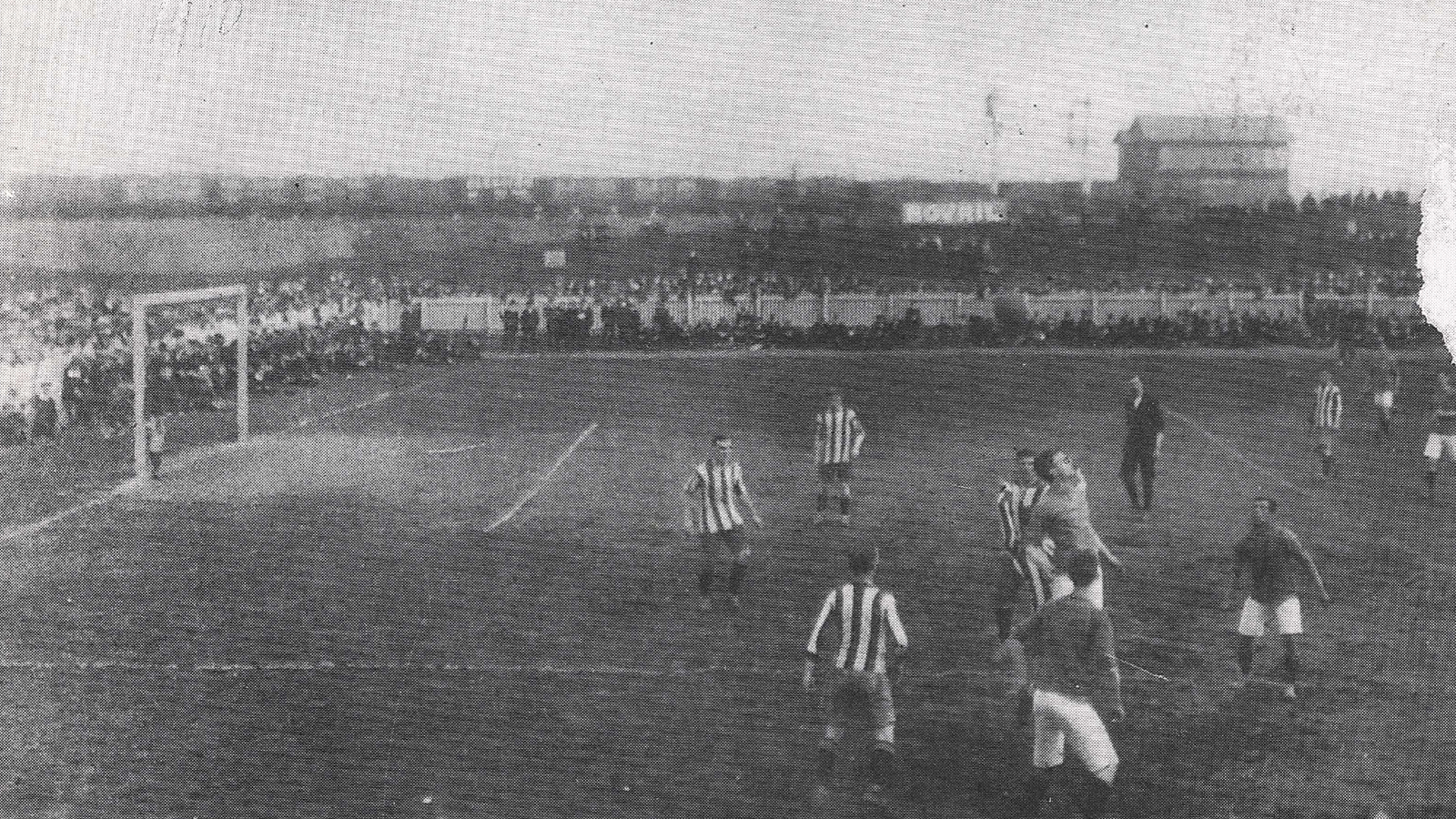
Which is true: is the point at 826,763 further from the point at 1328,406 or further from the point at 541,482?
the point at 1328,406

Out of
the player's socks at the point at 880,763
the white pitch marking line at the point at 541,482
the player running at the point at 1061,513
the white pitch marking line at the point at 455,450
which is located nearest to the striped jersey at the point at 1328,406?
the player running at the point at 1061,513

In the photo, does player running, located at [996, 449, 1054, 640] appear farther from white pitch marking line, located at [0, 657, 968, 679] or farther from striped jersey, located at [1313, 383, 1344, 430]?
striped jersey, located at [1313, 383, 1344, 430]

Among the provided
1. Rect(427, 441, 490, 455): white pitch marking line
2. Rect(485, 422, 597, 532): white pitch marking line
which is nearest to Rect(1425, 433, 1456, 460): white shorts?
Rect(485, 422, 597, 532): white pitch marking line

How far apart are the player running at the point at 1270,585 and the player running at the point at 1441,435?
9636 mm

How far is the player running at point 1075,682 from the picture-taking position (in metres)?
7.50

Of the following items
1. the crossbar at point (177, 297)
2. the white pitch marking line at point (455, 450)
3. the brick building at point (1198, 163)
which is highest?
the brick building at point (1198, 163)

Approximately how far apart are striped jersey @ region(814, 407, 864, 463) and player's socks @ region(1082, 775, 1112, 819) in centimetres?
966

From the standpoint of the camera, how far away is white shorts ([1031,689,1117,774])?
748 cm

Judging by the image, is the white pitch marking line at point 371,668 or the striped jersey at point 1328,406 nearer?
the white pitch marking line at point 371,668

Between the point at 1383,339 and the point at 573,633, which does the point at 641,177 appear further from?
the point at 573,633

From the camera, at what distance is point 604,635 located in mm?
12133

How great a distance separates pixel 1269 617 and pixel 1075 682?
3.72m

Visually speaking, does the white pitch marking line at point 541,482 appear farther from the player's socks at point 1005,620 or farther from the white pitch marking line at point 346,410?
the player's socks at point 1005,620

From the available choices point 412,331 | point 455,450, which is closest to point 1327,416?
point 455,450
